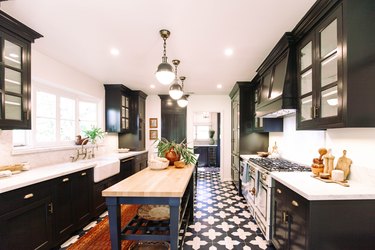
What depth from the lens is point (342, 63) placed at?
149cm

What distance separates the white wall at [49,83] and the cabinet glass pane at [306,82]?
360 centimetres

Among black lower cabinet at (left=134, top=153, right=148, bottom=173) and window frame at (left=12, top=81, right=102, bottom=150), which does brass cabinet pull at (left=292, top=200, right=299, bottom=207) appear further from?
black lower cabinet at (left=134, top=153, right=148, bottom=173)

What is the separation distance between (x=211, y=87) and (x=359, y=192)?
3.79 meters

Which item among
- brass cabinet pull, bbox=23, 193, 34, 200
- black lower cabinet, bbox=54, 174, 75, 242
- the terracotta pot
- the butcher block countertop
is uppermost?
the terracotta pot

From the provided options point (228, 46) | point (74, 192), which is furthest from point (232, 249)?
point (228, 46)

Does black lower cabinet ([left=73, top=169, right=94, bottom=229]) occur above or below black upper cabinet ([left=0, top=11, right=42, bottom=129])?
below

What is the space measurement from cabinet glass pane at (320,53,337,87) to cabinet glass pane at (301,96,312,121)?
28 cm

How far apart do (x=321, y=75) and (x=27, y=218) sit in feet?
10.6

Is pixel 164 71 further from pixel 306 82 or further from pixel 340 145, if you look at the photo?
pixel 340 145

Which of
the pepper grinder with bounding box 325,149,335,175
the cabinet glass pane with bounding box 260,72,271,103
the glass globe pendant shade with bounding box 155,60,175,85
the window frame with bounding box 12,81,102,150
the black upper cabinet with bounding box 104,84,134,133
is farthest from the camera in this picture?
the black upper cabinet with bounding box 104,84,134,133

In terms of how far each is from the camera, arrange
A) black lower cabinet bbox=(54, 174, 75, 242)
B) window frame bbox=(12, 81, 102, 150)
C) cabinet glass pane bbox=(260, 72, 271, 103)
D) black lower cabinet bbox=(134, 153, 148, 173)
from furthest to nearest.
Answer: black lower cabinet bbox=(134, 153, 148, 173) → cabinet glass pane bbox=(260, 72, 271, 103) → window frame bbox=(12, 81, 102, 150) → black lower cabinet bbox=(54, 174, 75, 242)

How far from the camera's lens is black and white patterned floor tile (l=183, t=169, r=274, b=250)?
2355mm

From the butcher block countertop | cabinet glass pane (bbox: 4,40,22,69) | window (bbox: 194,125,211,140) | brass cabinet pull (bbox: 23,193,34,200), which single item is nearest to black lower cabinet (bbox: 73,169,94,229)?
brass cabinet pull (bbox: 23,193,34,200)

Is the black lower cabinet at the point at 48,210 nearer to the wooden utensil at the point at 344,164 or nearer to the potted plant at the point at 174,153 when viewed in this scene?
the potted plant at the point at 174,153
